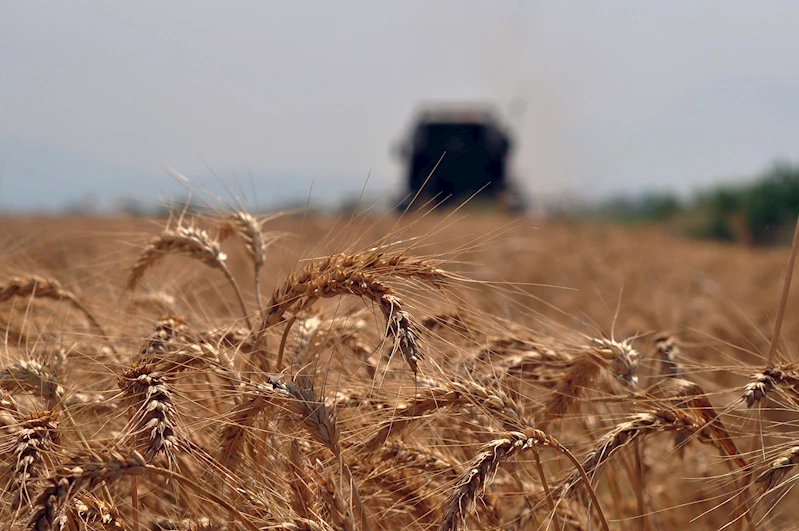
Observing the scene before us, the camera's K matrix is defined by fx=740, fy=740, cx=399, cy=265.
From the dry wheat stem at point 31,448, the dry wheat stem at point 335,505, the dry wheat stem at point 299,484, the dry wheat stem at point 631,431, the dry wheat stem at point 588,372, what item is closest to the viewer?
Answer: the dry wheat stem at point 31,448

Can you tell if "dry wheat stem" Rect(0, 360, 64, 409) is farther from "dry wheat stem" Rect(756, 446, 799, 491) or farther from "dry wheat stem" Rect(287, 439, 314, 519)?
"dry wheat stem" Rect(756, 446, 799, 491)

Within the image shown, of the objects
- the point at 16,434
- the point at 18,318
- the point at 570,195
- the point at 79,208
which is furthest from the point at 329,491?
the point at 570,195

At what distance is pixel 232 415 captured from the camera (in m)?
1.39

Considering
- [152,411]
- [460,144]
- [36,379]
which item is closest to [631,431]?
[152,411]

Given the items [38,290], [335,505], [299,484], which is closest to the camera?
[335,505]

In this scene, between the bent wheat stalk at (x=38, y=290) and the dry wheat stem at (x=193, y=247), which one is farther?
the bent wheat stalk at (x=38, y=290)

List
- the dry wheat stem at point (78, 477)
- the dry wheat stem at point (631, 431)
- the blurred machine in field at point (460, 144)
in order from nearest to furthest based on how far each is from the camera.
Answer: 1. the dry wheat stem at point (78, 477)
2. the dry wheat stem at point (631, 431)
3. the blurred machine in field at point (460, 144)

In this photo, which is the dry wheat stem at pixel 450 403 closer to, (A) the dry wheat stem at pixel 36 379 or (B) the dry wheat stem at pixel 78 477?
(B) the dry wheat stem at pixel 78 477

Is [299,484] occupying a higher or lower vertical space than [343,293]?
lower

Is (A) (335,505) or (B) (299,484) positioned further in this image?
(B) (299,484)

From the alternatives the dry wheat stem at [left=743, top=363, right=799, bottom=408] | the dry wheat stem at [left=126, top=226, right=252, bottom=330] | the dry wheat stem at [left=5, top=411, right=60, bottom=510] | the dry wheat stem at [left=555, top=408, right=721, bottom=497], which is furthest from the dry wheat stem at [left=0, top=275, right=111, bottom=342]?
the dry wheat stem at [left=743, top=363, right=799, bottom=408]

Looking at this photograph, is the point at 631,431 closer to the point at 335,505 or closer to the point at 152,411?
the point at 335,505

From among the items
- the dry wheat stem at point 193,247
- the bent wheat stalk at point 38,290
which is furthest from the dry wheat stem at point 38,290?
the dry wheat stem at point 193,247

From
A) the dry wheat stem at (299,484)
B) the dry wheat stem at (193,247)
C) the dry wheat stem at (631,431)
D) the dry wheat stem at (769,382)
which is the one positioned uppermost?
the dry wheat stem at (193,247)
